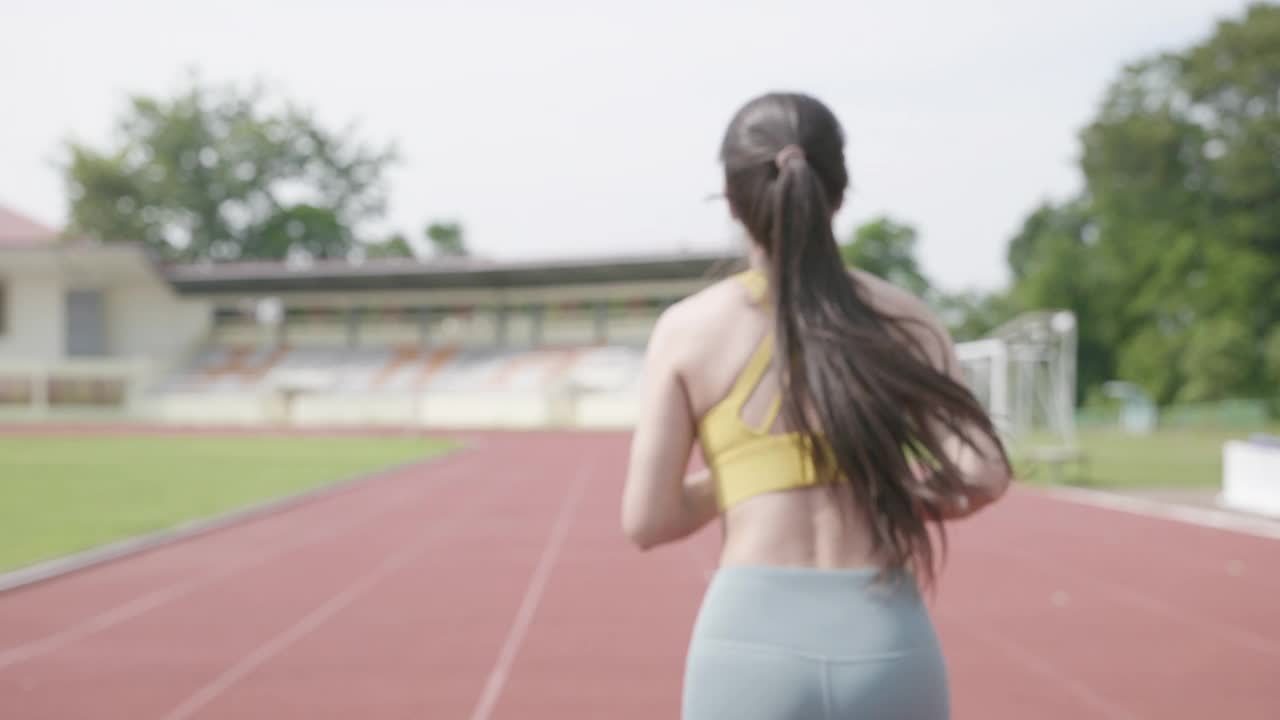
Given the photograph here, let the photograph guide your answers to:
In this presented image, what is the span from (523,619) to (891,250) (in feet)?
199

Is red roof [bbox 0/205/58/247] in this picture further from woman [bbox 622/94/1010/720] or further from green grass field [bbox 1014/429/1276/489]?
woman [bbox 622/94/1010/720]

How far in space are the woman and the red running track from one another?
11.3 feet

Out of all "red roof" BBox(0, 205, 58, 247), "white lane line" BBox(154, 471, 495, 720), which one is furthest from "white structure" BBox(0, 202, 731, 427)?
"white lane line" BBox(154, 471, 495, 720)

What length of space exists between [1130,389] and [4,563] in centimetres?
4803

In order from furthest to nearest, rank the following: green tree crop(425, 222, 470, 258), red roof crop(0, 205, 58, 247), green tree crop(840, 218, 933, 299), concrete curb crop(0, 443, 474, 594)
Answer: green tree crop(425, 222, 470, 258), green tree crop(840, 218, 933, 299), red roof crop(0, 205, 58, 247), concrete curb crop(0, 443, 474, 594)

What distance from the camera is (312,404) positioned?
4238cm

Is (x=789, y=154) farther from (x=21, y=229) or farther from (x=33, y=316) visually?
(x=21, y=229)

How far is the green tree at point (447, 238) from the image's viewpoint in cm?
7644

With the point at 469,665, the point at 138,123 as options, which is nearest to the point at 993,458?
the point at 469,665

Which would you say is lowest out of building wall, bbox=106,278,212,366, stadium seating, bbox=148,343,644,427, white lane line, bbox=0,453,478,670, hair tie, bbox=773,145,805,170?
stadium seating, bbox=148,343,644,427

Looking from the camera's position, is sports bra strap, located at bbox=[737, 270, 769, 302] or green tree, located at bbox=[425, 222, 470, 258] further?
green tree, located at bbox=[425, 222, 470, 258]

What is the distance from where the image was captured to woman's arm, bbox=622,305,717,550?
1.42 metres

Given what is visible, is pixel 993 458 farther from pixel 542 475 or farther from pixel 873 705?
pixel 542 475

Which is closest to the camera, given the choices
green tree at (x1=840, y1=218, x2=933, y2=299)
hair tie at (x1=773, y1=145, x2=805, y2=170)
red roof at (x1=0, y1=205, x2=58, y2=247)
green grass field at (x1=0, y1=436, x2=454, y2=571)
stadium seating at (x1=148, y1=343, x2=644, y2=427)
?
hair tie at (x1=773, y1=145, x2=805, y2=170)
